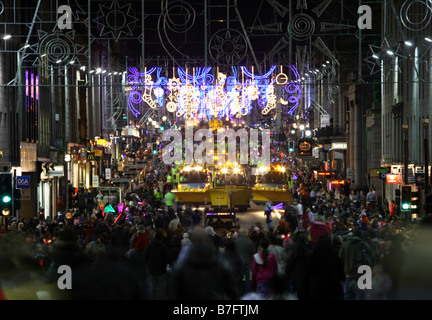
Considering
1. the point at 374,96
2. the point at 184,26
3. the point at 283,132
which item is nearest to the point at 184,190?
the point at 184,26

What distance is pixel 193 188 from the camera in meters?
43.8

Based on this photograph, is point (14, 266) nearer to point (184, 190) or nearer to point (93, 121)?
point (184, 190)

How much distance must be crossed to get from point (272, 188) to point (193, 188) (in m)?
4.03

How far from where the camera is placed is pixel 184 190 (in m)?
43.1

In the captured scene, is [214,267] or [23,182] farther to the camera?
[23,182]

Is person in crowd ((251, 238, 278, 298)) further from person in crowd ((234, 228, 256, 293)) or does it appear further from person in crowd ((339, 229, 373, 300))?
person in crowd ((234, 228, 256, 293))

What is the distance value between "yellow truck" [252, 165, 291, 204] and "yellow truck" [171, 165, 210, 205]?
256 cm

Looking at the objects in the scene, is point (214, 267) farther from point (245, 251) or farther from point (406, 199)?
point (406, 199)

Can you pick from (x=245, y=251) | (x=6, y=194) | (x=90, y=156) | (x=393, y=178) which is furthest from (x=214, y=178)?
(x=245, y=251)

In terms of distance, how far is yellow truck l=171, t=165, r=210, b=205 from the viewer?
42.4 metres

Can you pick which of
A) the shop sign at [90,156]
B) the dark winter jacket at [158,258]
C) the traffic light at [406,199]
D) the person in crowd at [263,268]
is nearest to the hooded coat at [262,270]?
the person in crowd at [263,268]

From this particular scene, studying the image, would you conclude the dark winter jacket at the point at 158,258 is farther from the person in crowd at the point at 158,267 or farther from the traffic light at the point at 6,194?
the traffic light at the point at 6,194

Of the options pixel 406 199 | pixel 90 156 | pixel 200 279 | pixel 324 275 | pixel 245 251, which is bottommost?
pixel 245 251
